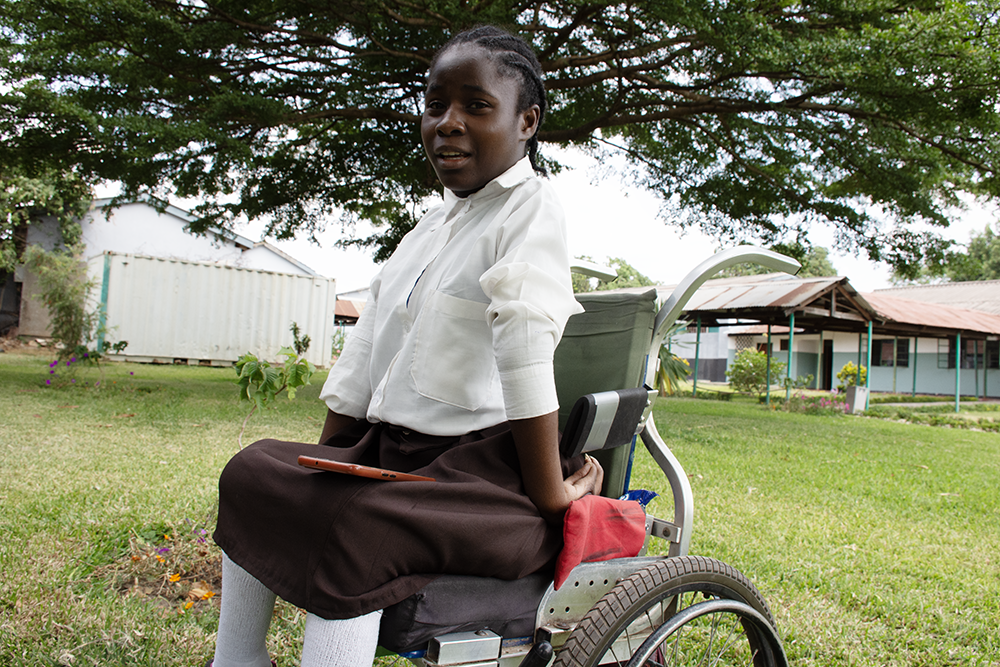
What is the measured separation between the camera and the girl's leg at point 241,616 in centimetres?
120

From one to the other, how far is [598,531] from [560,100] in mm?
8607

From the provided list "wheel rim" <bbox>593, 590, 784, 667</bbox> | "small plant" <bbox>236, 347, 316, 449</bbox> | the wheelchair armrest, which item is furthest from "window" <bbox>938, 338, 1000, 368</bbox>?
the wheelchair armrest

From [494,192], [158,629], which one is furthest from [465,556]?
[158,629]

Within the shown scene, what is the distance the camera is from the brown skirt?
95 centimetres

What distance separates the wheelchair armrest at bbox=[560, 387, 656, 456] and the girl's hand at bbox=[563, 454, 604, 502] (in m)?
0.04

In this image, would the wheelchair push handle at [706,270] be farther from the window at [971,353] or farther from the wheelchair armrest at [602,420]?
the window at [971,353]

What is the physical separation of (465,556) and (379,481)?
18cm

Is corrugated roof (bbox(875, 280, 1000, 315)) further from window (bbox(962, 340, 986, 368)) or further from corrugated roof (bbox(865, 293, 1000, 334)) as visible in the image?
corrugated roof (bbox(865, 293, 1000, 334))

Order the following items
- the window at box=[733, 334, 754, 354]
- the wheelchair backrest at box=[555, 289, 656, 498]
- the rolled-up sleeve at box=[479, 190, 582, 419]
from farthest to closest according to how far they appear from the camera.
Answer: the window at box=[733, 334, 754, 354]
the wheelchair backrest at box=[555, 289, 656, 498]
the rolled-up sleeve at box=[479, 190, 582, 419]

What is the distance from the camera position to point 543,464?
1126 mm

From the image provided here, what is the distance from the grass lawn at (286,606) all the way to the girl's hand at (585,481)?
1.19m

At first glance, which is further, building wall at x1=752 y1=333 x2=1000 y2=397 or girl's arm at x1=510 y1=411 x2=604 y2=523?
building wall at x1=752 y1=333 x2=1000 y2=397

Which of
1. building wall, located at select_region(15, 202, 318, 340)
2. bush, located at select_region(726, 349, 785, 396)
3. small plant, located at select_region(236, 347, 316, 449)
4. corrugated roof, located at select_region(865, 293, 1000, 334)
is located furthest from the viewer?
building wall, located at select_region(15, 202, 318, 340)

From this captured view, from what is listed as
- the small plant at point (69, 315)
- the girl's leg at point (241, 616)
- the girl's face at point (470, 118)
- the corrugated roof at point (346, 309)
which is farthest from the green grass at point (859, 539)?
the corrugated roof at point (346, 309)
